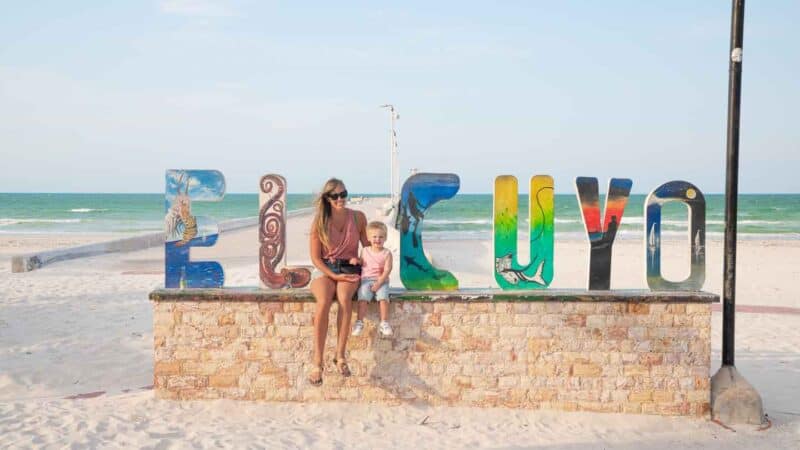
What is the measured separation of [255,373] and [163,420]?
0.83 m

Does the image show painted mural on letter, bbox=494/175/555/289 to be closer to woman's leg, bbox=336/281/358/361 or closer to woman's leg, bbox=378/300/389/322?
woman's leg, bbox=378/300/389/322

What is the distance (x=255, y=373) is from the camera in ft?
18.7

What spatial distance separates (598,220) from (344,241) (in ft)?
7.39

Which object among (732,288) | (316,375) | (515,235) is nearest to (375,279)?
(316,375)

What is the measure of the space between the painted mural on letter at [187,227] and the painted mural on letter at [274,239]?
0.41 metres

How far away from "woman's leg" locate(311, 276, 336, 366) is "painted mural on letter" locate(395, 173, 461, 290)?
0.74m

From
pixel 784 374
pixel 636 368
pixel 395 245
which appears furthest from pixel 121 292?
pixel 784 374

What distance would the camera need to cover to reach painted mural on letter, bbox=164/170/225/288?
593 cm

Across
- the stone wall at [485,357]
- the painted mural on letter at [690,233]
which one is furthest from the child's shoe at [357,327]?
the painted mural on letter at [690,233]

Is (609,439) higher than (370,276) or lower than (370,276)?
lower

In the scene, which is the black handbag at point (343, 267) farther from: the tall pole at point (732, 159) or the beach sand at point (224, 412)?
the tall pole at point (732, 159)

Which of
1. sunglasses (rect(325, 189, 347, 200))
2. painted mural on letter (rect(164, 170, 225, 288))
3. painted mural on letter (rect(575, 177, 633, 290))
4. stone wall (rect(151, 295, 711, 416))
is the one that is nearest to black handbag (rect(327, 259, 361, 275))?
stone wall (rect(151, 295, 711, 416))

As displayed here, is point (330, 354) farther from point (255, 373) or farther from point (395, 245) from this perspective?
point (395, 245)

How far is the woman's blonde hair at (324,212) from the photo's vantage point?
5.55m
